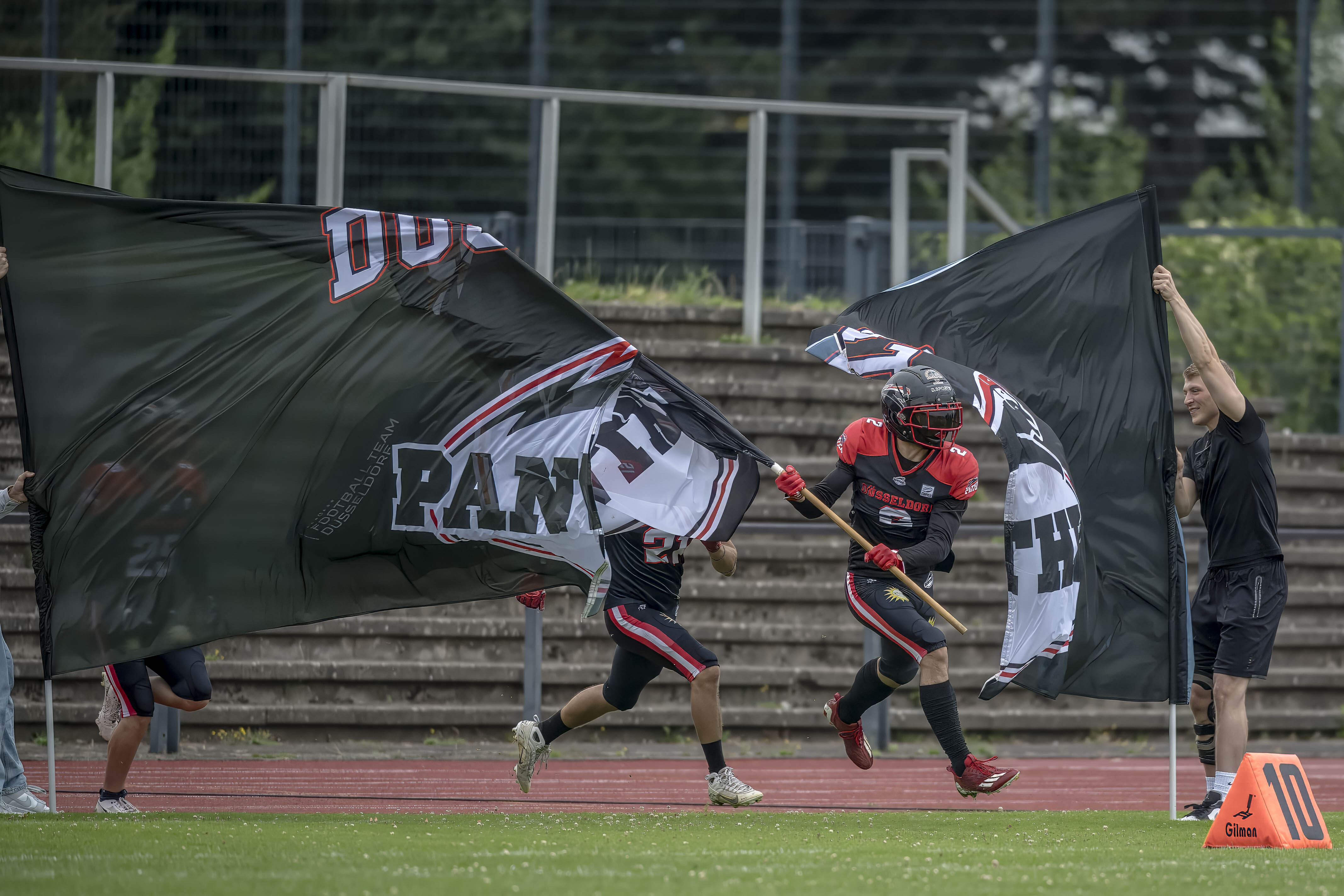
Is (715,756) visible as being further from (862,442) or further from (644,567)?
(862,442)

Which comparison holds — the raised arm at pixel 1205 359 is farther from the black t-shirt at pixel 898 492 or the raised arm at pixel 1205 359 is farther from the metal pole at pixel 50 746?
the metal pole at pixel 50 746

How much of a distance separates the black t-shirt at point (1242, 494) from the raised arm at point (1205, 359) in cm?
11

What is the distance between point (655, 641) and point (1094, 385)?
2.60 m

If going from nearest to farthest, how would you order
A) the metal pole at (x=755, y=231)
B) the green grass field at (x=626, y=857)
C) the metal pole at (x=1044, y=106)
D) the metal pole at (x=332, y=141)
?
the green grass field at (x=626, y=857), the metal pole at (x=332, y=141), the metal pole at (x=755, y=231), the metal pole at (x=1044, y=106)

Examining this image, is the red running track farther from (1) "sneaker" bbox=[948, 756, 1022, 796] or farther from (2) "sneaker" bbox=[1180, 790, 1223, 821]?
(2) "sneaker" bbox=[1180, 790, 1223, 821]

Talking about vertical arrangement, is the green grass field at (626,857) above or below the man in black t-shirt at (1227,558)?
below

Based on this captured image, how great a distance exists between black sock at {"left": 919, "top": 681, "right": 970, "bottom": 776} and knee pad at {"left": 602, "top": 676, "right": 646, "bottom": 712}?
144 centimetres

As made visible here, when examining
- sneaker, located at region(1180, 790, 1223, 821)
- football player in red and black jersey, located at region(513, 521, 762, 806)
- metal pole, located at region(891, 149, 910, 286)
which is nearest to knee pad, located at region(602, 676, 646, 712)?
football player in red and black jersey, located at region(513, 521, 762, 806)

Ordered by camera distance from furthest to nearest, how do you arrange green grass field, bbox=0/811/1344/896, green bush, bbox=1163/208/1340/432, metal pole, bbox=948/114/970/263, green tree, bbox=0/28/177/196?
green bush, bbox=1163/208/1340/432 → green tree, bbox=0/28/177/196 → metal pole, bbox=948/114/970/263 → green grass field, bbox=0/811/1344/896

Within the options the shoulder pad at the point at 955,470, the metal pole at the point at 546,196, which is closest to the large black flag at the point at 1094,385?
the shoulder pad at the point at 955,470

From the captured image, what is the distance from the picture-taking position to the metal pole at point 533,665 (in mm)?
11781

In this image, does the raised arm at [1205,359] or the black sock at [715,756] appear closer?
the raised arm at [1205,359]

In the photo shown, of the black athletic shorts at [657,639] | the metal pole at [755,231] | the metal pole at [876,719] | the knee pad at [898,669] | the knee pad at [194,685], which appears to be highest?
the metal pole at [755,231]

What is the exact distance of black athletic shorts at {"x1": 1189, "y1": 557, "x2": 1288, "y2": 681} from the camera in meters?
8.48
